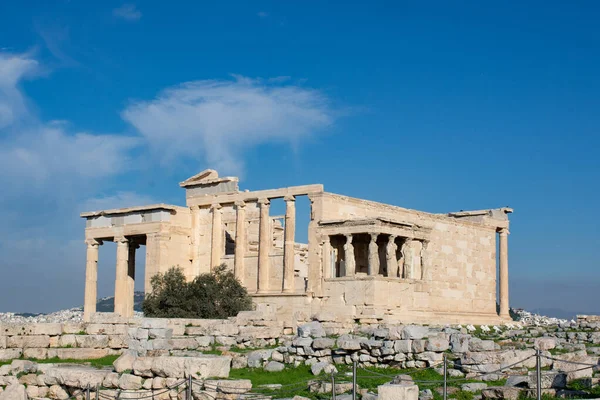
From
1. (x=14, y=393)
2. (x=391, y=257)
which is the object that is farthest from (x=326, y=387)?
(x=391, y=257)

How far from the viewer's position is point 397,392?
11.8m

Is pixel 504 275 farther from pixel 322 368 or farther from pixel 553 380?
pixel 553 380

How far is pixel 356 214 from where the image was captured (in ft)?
117

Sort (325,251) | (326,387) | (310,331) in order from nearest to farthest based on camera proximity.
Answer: (326,387) → (310,331) → (325,251)

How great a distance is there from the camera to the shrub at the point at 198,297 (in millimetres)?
30969

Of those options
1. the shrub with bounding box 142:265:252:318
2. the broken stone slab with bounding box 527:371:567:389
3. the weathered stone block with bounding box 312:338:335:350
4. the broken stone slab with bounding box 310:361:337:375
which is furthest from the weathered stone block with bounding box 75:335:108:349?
the broken stone slab with bounding box 527:371:567:389

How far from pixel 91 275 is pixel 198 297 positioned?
386 inches

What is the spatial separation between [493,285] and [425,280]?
7.30 m

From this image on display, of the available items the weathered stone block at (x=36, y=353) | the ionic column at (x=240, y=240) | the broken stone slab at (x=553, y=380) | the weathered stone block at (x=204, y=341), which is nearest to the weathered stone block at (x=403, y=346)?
the broken stone slab at (x=553, y=380)

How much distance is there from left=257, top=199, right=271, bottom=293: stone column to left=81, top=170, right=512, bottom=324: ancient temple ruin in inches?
1.5

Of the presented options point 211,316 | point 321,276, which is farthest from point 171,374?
point 321,276

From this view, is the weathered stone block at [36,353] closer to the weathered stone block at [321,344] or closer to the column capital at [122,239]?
the weathered stone block at [321,344]

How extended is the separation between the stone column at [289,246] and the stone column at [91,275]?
32.3ft

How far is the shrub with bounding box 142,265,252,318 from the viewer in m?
31.0
